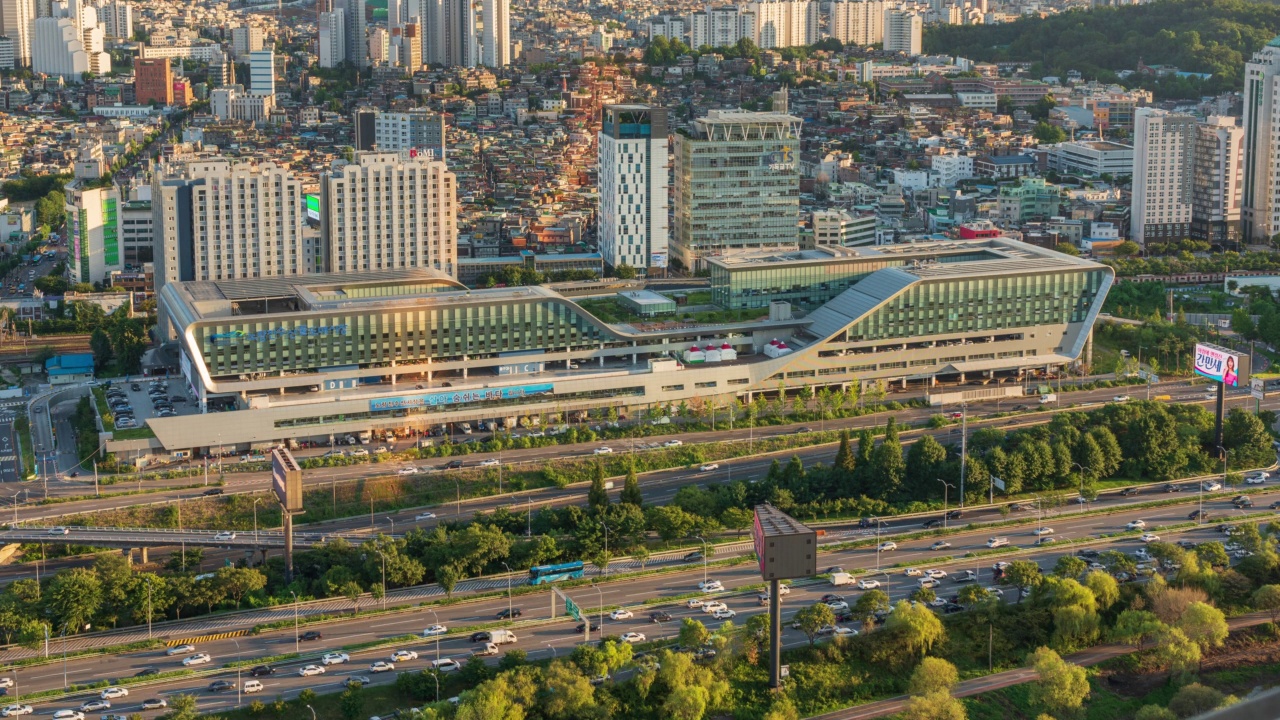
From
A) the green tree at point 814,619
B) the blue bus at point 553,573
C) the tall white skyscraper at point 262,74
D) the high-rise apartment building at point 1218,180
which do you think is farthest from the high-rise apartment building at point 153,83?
the green tree at point 814,619

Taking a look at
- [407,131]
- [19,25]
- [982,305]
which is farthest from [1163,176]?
[19,25]

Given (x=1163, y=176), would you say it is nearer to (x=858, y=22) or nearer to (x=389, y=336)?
(x=389, y=336)

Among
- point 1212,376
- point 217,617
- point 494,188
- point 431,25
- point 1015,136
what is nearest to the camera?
point 217,617

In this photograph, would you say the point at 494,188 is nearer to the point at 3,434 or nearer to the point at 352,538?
the point at 3,434

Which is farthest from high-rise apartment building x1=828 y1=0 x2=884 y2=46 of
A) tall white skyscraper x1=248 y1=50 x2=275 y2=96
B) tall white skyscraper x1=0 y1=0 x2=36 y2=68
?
tall white skyscraper x1=0 y1=0 x2=36 y2=68

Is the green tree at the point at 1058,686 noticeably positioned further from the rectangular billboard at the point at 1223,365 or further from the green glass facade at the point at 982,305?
the green glass facade at the point at 982,305

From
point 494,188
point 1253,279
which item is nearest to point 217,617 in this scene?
point 1253,279
